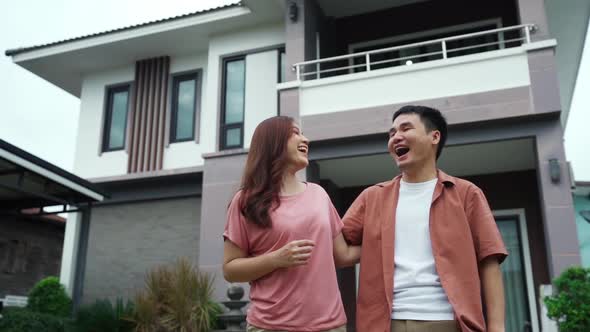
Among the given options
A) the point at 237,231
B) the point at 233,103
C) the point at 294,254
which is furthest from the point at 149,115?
the point at 294,254

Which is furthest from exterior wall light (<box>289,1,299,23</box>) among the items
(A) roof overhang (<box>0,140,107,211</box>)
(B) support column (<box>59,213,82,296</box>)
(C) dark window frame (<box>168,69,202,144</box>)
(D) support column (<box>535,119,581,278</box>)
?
(B) support column (<box>59,213,82,296</box>)

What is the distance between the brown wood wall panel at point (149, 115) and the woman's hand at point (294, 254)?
9231mm

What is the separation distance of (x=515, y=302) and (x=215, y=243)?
5.00m

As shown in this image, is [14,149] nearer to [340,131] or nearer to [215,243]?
[215,243]

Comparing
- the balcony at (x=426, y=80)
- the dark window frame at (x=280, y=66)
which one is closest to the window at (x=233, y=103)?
the dark window frame at (x=280, y=66)

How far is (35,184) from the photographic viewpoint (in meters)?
9.87

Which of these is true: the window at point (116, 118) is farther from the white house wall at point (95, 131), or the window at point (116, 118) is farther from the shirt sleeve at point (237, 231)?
the shirt sleeve at point (237, 231)

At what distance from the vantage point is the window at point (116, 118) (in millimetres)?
11492

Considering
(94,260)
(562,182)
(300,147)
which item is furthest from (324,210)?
(94,260)

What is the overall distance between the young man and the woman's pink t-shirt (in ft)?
0.48

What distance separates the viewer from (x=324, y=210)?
2186 mm

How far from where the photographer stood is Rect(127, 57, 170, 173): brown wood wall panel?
432 inches

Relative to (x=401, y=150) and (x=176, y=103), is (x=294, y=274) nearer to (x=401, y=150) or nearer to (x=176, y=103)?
(x=401, y=150)

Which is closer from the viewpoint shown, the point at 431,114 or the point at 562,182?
the point at 431,114
